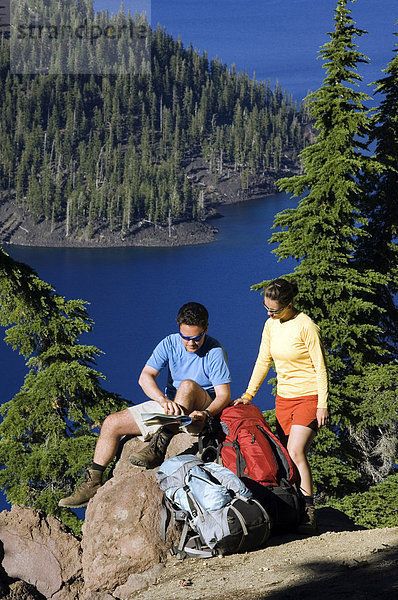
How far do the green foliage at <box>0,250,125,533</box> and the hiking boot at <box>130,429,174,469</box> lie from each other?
25.9 feet

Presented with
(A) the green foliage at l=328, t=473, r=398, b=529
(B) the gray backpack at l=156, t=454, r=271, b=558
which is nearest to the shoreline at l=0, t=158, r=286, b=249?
(A) the green foliage at l=328, t=473, r=398, b=529

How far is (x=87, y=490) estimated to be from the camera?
19.4 feet

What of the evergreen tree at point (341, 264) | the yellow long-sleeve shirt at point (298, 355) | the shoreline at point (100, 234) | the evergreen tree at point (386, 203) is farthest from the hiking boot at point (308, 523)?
the shoreline at point (100, 234)

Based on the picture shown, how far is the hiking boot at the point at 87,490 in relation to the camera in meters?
5.86

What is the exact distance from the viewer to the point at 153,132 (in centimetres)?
17388

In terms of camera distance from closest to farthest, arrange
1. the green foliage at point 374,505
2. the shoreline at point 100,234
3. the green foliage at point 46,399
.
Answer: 1. the green foliage at point 46,399
2. the green foliage at point 374,505
3. the shoreline at point 100,234

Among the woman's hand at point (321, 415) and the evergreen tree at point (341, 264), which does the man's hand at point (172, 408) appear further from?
the evergreen tree at point (341, 264)

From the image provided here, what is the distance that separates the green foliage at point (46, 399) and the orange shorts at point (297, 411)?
8.31 metres

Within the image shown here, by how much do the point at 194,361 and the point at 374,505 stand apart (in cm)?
1118

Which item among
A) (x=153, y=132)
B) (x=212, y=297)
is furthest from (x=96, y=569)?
(x=153, y=132)

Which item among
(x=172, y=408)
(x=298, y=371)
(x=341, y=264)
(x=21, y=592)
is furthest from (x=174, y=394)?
(x=341, y=264)

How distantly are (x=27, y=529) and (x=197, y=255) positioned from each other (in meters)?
114

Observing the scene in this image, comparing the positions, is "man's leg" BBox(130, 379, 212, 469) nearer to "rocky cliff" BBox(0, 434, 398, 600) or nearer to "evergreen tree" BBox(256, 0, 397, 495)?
"rocky cliff" BBox(0, 434, 398, 600)

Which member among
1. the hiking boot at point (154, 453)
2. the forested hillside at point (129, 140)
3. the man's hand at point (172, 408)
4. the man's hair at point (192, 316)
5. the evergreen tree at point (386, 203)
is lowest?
the hiking boot at point (154, 453)
